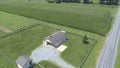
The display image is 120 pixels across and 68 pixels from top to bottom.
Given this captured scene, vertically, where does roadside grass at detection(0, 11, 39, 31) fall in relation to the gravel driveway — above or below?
above

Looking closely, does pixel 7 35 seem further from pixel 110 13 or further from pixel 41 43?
pixel 110 13

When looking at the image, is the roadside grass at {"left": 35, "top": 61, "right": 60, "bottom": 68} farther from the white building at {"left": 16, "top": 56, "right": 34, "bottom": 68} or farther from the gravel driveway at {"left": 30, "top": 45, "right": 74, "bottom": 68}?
the white building at {"left": 16, "top": 56, "right": 34, "bottom": 68}

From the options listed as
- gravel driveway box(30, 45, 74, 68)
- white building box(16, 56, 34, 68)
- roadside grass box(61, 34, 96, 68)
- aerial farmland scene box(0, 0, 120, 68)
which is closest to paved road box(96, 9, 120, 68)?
aerial farmland scene box(0, 0, 120, 68)

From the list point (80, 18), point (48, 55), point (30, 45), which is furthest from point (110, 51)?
point (80, 18)

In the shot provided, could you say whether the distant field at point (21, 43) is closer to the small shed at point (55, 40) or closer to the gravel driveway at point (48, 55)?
the gravel driveway at point (48, 55)

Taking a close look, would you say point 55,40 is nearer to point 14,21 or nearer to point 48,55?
point 48,55

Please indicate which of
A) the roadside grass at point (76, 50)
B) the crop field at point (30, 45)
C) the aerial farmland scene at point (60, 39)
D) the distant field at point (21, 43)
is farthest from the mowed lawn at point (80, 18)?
the distant field at point (21, 43)
